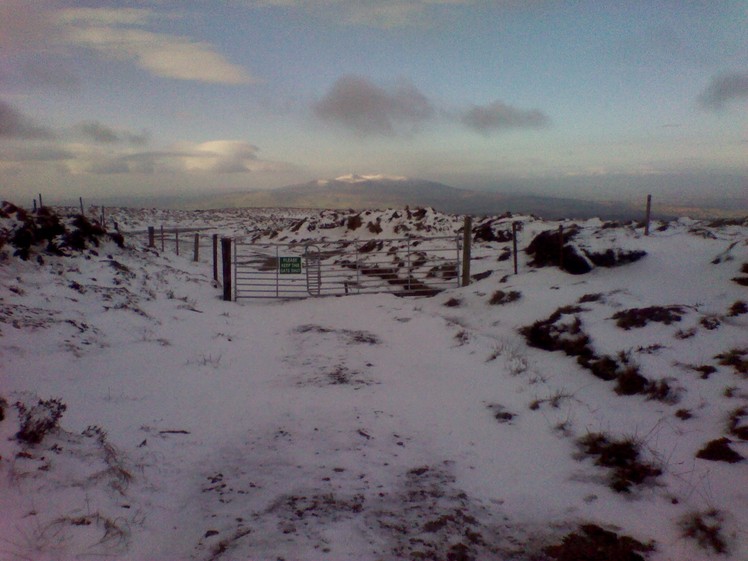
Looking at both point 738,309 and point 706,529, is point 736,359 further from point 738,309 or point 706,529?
point 706,529

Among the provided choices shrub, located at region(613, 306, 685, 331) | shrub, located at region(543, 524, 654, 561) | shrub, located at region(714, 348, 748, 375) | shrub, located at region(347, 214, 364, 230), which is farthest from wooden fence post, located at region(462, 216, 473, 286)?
shrub, located at region(347, 214, 364, 230)

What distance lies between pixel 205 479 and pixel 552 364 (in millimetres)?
6049

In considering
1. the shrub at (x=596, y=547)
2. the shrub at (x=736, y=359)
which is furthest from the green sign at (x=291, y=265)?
the shrub at (x=596, y=547)

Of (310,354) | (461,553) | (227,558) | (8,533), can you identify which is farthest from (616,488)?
(310,354)

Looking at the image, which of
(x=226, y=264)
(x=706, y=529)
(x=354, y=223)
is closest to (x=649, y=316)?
(x=706, y=529)

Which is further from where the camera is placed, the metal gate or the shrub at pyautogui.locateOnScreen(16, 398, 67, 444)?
the metal gate

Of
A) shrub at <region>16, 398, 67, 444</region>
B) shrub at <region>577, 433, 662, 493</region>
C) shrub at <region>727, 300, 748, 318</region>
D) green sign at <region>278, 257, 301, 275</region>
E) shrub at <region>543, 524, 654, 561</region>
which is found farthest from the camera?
green sign at <region>278, 257, 301, 275</region>

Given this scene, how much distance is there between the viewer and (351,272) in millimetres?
21312

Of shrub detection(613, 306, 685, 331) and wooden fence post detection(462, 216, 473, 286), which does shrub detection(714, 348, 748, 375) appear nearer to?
shrub detection(613, 306, 685, 331)

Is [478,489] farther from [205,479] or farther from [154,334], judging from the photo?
[154,334]

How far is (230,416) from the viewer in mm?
5609

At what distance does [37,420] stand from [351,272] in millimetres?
17495

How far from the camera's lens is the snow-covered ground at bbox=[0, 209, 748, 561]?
3338 millimetres

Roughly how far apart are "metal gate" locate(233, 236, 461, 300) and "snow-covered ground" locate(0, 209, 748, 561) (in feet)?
9.72
